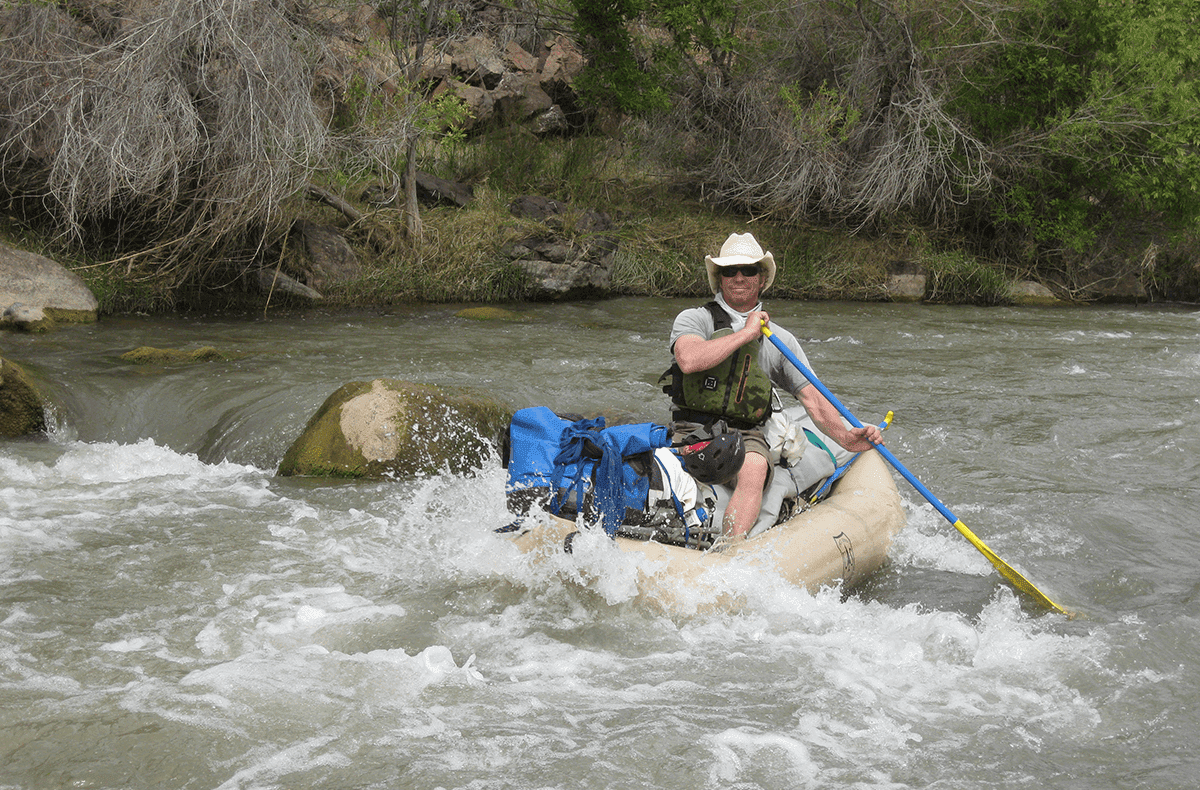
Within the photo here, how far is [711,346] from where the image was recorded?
3.95 meters

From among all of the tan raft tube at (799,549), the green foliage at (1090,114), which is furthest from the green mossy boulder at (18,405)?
the green foliage at (1090,114)

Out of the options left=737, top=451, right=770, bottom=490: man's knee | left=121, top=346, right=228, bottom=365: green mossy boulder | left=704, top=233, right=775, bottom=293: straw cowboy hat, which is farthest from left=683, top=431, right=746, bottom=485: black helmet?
left=121, top=346, right=228, bottom=365: green mossy boulder

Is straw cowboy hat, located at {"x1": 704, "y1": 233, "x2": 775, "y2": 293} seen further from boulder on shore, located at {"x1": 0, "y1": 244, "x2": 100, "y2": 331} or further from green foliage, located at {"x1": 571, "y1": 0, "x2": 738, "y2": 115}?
green foliage, located at {"x1": 571, "y1": 0, "x2": 738, "y2": 115}

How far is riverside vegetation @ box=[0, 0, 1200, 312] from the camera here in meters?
8.95

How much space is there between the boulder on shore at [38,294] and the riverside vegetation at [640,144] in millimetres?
425

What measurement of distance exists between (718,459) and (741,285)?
31.6 inches

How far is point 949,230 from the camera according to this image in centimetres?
1437

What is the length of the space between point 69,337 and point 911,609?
287 inches

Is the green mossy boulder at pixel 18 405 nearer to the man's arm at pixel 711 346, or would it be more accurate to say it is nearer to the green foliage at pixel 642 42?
the man's arm at pixel 711 346

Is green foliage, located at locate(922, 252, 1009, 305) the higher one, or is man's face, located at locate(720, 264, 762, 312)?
man's face, located at locate(720, 264, 762, 312)

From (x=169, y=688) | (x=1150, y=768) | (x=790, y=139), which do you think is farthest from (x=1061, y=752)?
(x=790, y=139)

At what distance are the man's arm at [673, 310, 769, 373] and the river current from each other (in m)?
0.84

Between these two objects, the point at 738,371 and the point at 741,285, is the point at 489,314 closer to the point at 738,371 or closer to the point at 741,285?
the point at 741,285

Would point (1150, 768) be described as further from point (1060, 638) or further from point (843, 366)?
point (843, 366)
